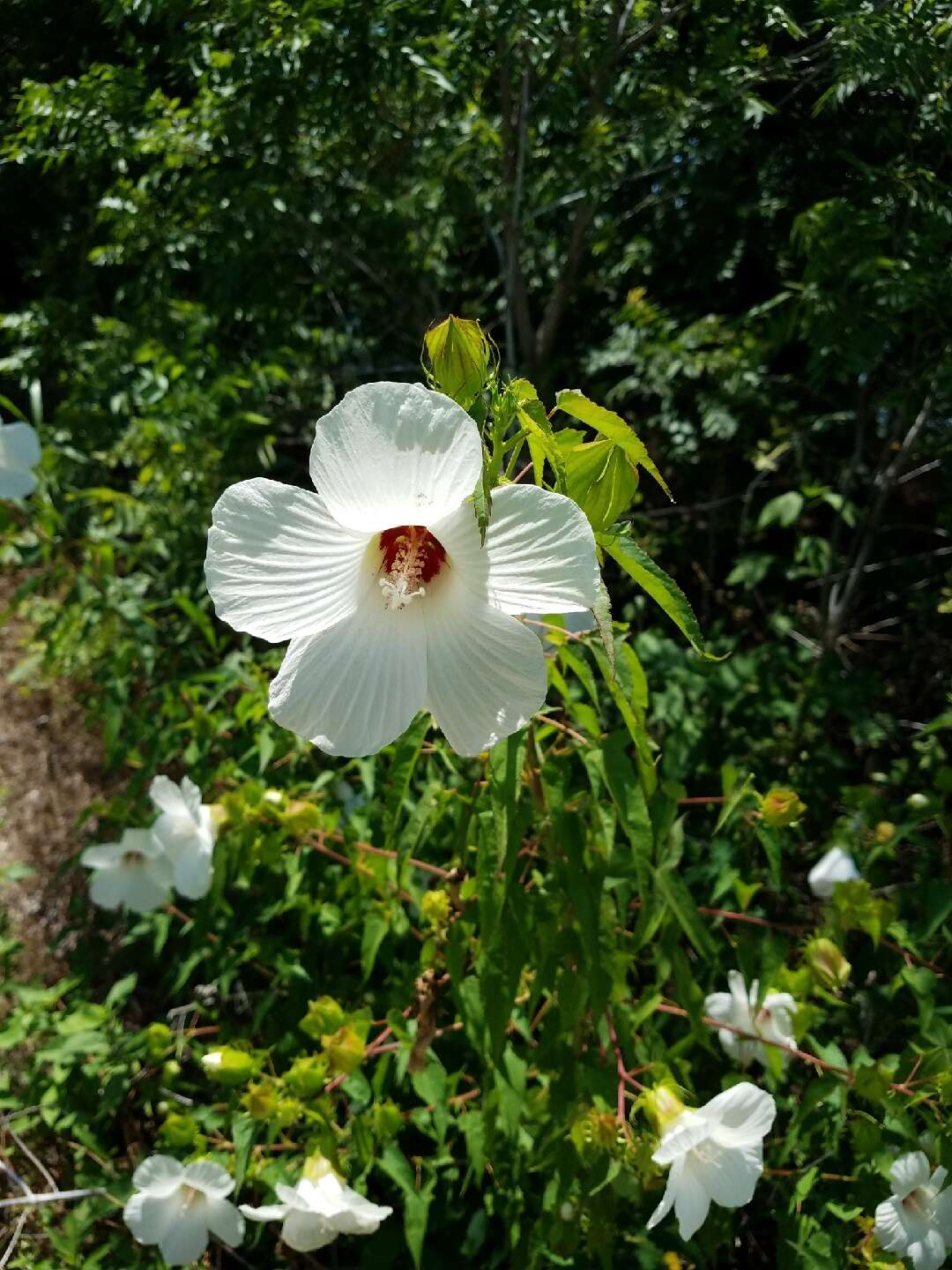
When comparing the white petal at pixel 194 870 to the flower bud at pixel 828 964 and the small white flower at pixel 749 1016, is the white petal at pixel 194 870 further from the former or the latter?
the flower bud at pixel 828 964

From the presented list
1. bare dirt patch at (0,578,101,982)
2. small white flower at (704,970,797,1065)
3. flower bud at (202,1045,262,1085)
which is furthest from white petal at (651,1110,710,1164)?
bare dirt patch at (0,578,101,982)

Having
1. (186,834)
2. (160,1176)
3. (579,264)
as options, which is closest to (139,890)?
(186,834)

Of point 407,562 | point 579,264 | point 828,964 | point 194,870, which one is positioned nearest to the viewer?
point 407,562

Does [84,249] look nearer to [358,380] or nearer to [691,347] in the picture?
[358,380]

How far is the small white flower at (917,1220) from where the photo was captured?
106 centimetres

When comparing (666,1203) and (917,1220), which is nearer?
(666,1203)

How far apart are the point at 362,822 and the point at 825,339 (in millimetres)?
1155

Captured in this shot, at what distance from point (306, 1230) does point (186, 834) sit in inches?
23.0

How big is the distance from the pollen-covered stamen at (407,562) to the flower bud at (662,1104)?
670mm

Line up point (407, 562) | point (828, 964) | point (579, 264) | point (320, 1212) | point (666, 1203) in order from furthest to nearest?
A: 1. point (579, 264)
2. point (828, 964)
3. point (320, 1212)
4. point (666, 1203)
5. point (407, 562)

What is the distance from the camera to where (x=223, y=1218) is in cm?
124

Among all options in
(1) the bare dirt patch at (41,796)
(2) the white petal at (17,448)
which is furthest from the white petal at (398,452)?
(1) the bare dirt patch at (41,796)

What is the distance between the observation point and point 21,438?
57.6 inches

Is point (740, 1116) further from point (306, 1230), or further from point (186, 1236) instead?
point (186, 1236)
